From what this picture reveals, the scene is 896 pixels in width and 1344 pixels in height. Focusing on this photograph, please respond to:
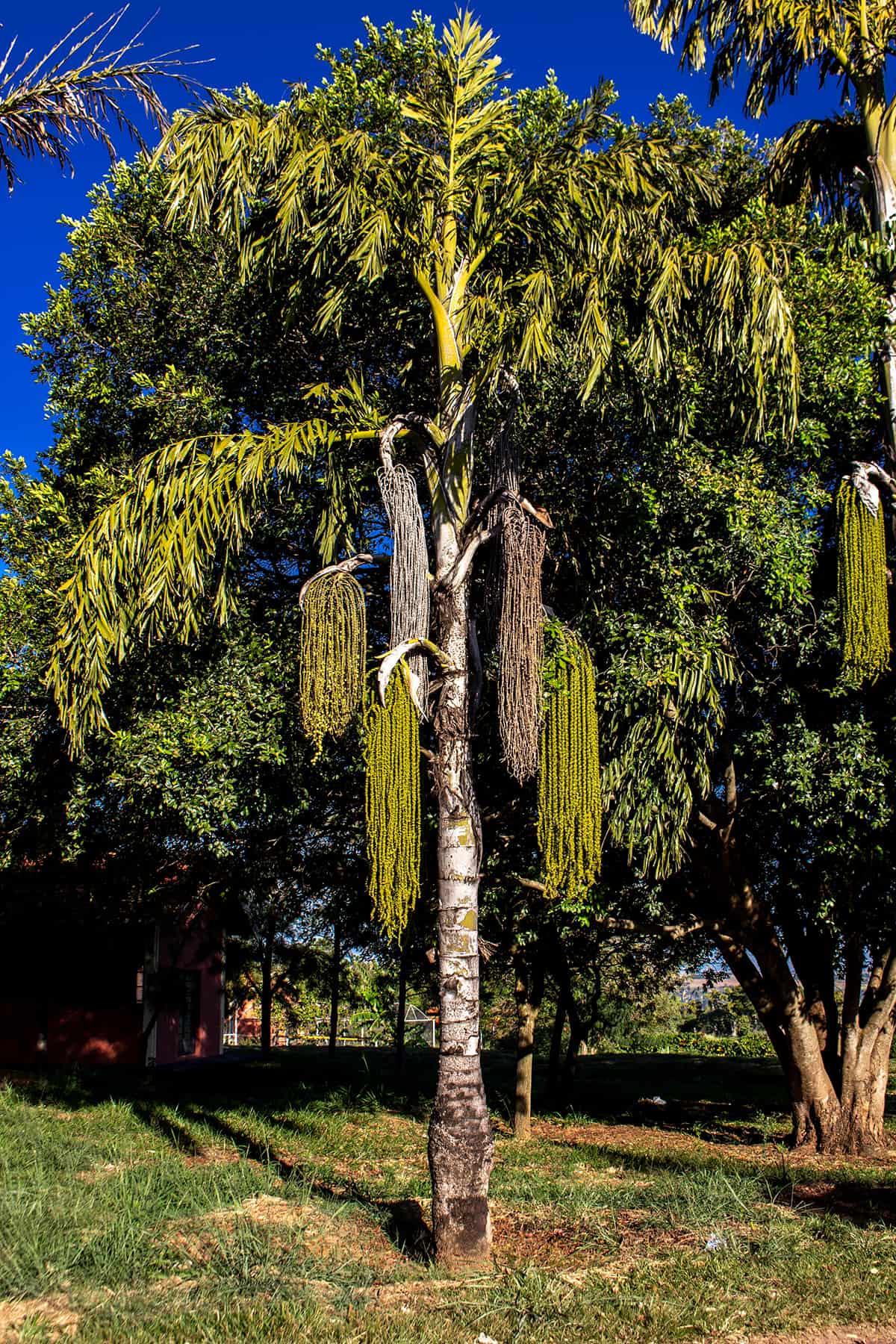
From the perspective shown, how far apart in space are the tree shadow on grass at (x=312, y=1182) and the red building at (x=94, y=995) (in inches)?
306

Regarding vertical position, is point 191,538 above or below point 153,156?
below

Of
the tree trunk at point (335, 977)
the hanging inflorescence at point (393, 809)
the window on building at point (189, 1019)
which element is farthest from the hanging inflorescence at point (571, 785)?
the window on building at point (189, 1019)

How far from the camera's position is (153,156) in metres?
8.58

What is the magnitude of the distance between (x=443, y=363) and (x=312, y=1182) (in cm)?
718

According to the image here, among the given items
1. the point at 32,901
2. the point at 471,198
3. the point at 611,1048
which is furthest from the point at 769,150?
the point at 611,1048

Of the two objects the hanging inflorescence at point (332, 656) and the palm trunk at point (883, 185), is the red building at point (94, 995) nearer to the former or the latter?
the hanging inflorescence at point (332, 656)

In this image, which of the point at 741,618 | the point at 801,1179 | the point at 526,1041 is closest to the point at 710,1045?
the point at 526,1041

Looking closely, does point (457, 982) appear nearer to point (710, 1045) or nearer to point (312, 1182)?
point (312, 1182)

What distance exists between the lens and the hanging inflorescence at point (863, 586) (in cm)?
902

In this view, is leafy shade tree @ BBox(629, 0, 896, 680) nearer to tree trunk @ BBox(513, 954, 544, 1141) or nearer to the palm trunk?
the palm trunk

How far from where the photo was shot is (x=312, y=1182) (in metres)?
9.97

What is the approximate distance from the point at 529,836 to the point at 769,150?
8.10 metres

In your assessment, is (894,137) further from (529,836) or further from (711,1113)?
(711,1113)

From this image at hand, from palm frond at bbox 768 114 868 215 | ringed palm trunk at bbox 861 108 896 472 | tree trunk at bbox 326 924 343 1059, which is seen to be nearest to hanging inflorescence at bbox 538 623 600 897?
ringed palm trunk at bbox 861 108 896 472
